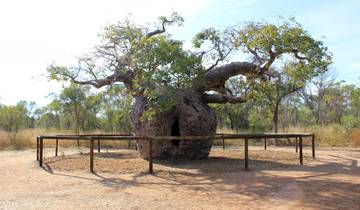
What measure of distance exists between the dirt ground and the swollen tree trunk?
533 millimetres

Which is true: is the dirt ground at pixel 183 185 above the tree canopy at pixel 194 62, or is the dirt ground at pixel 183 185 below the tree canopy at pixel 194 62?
below

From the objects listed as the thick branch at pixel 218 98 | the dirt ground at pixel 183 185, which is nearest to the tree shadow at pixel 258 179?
the dirt ground at pixel 183 185

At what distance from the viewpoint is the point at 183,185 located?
27.2 feet

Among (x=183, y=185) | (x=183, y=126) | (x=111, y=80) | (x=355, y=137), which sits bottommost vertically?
(x=183, y=185)

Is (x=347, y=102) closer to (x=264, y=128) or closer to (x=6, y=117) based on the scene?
(x=264, y=128)

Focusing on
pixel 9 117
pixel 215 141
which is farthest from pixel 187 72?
pixel 9 117

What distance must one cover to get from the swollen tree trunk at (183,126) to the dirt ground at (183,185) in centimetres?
53

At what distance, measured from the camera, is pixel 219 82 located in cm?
1323

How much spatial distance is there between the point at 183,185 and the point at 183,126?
4.24m

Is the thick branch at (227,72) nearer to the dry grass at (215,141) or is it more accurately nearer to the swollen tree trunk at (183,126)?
the swollen tree trunk at (183,126)

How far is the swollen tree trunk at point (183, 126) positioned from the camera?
12.4m

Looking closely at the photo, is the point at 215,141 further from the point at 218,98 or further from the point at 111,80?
the point at 111,80

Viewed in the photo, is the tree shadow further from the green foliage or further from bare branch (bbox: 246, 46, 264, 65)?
the green foliage

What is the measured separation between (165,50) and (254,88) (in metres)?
A: 3.66
